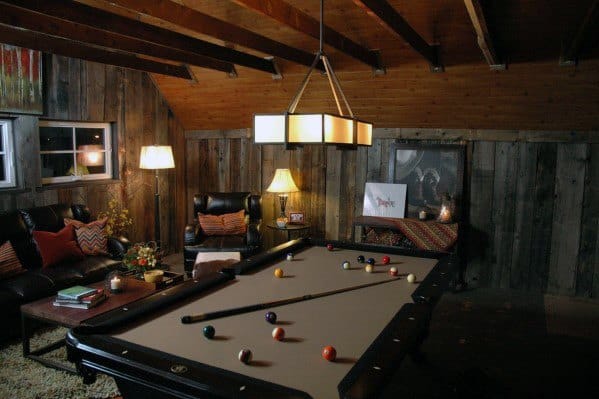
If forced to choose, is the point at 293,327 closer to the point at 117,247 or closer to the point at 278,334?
the point at 278,334

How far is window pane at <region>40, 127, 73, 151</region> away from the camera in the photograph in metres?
5.13

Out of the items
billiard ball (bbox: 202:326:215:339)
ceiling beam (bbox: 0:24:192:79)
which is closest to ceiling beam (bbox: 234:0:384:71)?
billiard ball (bbox: 202:326:215:339)

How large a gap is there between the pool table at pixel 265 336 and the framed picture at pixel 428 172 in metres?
2.33

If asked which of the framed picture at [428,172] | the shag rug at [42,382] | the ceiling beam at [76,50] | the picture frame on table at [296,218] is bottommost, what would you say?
the shag rug at [42,382]

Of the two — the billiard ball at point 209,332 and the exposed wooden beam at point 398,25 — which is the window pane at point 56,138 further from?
the billiard ball at point 209,332

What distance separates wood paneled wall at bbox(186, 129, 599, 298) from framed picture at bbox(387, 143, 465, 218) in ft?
0.38

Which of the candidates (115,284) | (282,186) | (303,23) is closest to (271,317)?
(115,284)

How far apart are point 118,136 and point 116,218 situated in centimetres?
99

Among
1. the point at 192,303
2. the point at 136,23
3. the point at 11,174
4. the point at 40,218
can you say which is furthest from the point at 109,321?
the point at 11,174

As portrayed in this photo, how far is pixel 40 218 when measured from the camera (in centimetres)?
463

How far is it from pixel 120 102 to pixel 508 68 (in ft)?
14.0

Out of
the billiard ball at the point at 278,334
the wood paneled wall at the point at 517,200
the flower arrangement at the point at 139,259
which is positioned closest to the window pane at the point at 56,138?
the flower arrangement at the point at 139,259

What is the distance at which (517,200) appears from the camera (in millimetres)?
5125

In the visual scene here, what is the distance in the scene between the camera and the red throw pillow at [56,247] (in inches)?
171
